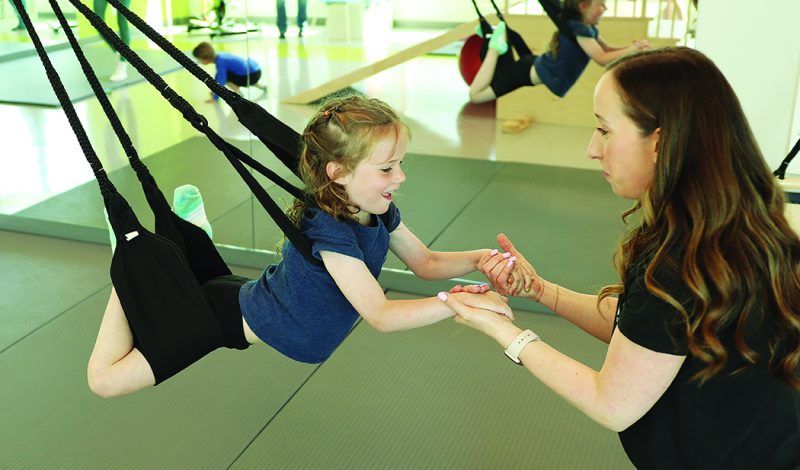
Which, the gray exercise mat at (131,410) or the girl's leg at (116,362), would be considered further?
the gray exercise mat at (131,410)

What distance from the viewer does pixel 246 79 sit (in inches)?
153

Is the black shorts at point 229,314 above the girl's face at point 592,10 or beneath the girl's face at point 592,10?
beneath

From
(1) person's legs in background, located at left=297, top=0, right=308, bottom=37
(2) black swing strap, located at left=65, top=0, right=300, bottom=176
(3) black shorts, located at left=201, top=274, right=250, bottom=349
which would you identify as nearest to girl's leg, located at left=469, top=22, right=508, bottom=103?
(1) person's legs in background, located at left=297, top=0, right=308, bottom=37

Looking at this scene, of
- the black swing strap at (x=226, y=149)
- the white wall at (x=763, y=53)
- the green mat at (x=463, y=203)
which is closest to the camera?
the black swing strap at (x=226, y=149)

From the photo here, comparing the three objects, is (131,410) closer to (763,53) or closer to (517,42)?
(517,42)

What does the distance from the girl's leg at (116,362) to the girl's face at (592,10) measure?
7.07 ft

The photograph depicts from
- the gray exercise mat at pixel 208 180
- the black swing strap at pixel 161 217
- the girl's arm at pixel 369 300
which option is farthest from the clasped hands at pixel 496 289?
the gray exercise mat at pixel 208 180

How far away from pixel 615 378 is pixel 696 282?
0.77 ft

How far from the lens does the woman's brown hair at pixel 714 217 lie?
1.48 m

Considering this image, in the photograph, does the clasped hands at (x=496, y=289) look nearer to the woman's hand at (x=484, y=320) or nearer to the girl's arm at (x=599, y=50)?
the woman's hand at (x=484, y=320)

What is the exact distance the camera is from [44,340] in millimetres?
3416

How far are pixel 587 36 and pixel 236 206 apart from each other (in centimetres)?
191

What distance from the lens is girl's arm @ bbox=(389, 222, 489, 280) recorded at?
234 centimetres

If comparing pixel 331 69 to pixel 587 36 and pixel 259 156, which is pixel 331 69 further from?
pixel 587 36
